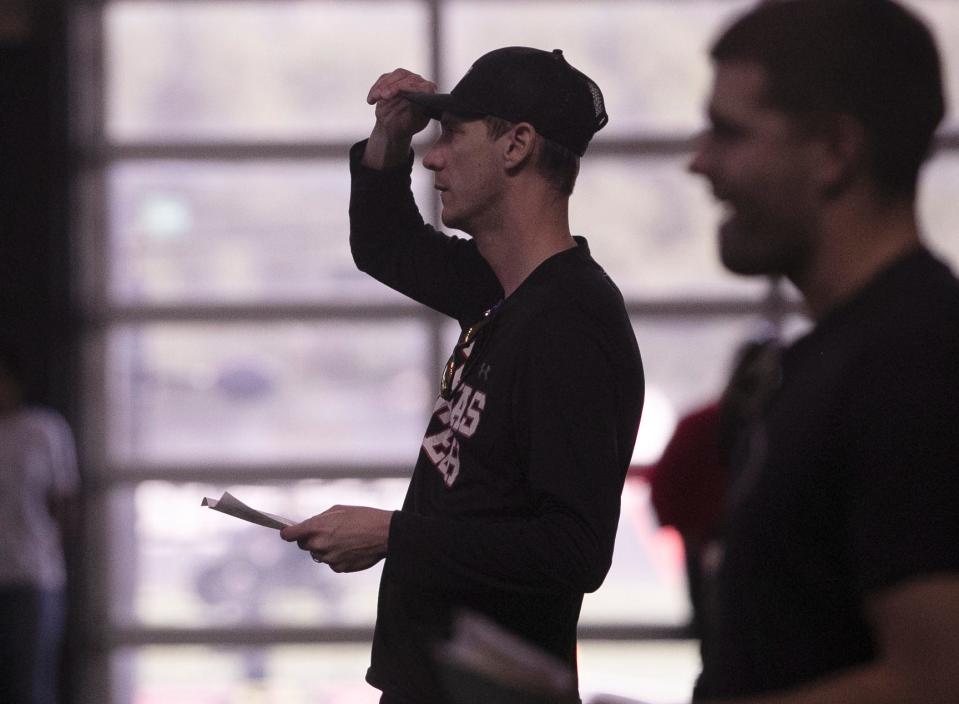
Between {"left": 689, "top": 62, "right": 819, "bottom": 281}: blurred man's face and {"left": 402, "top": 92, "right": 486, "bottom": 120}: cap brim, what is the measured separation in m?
0.87

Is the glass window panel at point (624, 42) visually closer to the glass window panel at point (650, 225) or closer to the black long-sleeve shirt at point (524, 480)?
the glass window panel at point (650, 225)

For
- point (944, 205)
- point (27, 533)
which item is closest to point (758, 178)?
point (27, 533)

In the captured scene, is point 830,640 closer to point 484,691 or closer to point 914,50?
point 484,691

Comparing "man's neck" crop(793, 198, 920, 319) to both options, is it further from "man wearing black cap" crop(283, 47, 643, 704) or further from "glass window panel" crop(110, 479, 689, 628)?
"glass window panel" crop(110, 479, 689, 628)

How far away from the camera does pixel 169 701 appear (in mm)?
5711

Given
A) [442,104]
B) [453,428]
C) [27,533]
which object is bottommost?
[27,533]

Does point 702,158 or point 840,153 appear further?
point 702,158

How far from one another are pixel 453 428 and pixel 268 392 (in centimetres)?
391

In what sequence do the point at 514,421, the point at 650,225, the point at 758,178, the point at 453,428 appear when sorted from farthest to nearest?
the point at 650,225 < the point at 453,428 < the point at 514,421 < the point at 758,178

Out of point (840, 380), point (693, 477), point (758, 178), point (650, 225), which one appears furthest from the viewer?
point (650, 225)

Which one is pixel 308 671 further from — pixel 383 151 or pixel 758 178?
pixel 758 178

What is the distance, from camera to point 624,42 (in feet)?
19.0

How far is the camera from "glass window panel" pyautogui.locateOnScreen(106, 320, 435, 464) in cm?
574

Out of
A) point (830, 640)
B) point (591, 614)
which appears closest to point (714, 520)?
point (591, 614)
